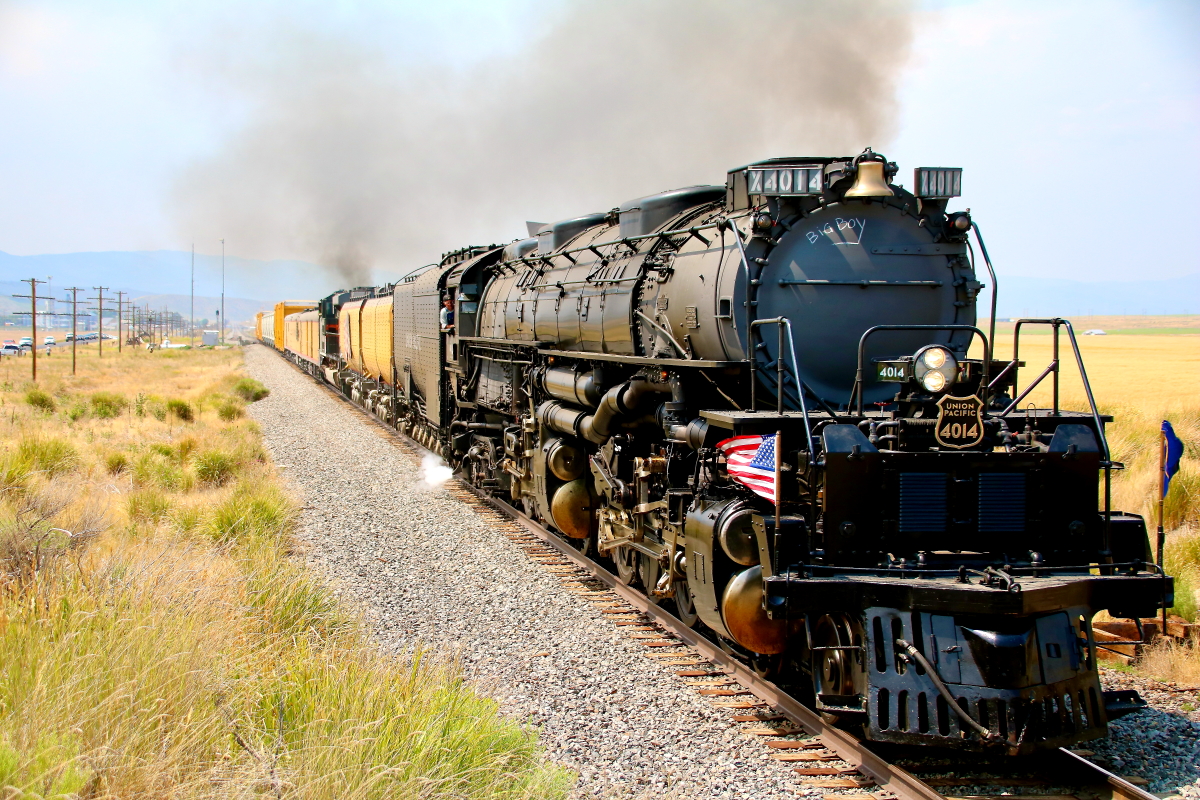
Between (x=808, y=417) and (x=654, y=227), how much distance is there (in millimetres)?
3793

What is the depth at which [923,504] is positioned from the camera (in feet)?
18.1

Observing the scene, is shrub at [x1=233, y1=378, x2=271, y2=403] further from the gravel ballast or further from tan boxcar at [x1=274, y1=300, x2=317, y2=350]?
tan boxcar at [x1=274, y1=300, x2=317, y2=350]

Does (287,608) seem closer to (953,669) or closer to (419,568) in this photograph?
(419,568)

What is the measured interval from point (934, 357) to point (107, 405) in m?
27.2

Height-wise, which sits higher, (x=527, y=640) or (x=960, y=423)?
(x=960, y=423)

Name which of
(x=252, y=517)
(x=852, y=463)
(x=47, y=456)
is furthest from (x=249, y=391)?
(x=852, y=463)

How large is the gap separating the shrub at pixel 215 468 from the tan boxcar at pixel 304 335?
24710 mm

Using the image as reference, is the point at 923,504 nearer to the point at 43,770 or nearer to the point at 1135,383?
the point at 43,770

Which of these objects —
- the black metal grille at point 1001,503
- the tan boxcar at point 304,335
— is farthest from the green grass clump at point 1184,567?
the tan boxcar at point 304,335

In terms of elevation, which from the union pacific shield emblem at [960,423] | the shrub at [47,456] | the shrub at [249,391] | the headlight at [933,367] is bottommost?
Answer: the shrub at [47,456]

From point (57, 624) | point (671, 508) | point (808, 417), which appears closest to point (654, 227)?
point (671, 508)

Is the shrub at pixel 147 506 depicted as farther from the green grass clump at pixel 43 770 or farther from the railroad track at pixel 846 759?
the green grass clump at pixel 43 770

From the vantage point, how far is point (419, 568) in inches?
397

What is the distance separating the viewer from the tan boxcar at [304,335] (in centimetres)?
4122
